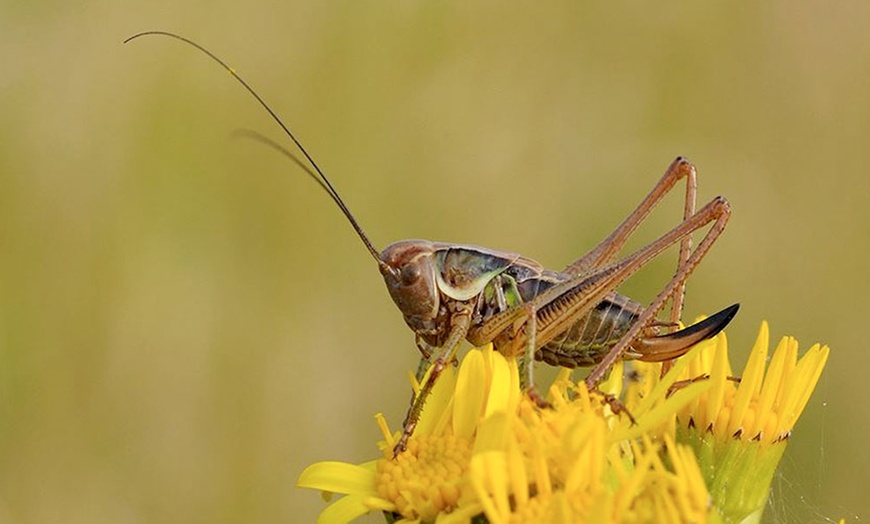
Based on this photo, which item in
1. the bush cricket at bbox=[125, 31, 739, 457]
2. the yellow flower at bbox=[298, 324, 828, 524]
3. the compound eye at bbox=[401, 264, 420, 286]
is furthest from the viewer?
the compound eye at bbox=[401, 264, 420, 286]

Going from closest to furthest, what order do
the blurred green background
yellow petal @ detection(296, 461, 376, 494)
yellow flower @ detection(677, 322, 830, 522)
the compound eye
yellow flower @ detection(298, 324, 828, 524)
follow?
Answer: yellow flower @ detection(298, 324, 828, 524)
yellow petal @ detection(296, 461, 376, 494)
yellow flower @ detection(677, 322, 830, 522)
the compound eye
the blurred green background

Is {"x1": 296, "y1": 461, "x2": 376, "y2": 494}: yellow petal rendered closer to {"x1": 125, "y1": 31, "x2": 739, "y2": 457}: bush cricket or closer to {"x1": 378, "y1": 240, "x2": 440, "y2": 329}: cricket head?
{"x1": 125, "y1": 31, "x2": 739, "y2": 457}: bush cricket

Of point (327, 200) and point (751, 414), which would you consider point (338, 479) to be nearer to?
point (751, 414)

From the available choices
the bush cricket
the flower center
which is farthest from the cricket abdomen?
the flower center

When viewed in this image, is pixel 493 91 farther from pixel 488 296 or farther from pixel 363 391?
pixel 488 296

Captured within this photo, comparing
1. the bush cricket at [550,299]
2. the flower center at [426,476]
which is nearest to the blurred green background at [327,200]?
the bush cricket at [550,299]

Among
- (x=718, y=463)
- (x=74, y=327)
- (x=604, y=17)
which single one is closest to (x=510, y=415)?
(x=718, y=463)

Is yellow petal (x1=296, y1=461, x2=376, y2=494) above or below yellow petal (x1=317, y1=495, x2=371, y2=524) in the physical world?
above
